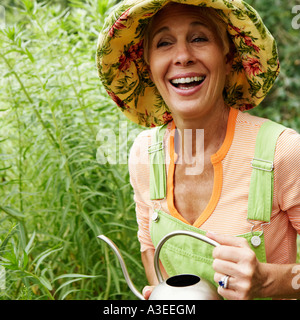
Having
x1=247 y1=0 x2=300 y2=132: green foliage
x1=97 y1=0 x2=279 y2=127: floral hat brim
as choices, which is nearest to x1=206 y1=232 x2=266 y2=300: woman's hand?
x1=97 y1=0 x2=279 y2=127: floral hat brim

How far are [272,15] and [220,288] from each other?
399 centimetres

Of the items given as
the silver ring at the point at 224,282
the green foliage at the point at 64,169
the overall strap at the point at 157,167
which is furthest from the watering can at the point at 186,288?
the green foliage at the point at 64,169

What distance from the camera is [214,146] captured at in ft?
4.35

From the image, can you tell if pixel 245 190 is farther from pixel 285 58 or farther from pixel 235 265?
pixel 285 58

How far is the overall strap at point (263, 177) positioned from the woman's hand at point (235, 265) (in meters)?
0.23

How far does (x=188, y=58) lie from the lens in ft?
3.94

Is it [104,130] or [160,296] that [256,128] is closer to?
[160,296]

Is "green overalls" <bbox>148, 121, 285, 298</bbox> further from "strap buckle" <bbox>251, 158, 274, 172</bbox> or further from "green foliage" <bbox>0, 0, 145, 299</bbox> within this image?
"green foliage" <bbox>0, 0, 145, 299</bbox>

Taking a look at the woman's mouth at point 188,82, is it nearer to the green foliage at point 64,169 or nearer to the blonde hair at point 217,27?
the blonde hair at point 217,27

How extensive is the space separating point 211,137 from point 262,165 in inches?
7.9

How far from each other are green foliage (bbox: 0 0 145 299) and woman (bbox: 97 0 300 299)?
1.14ft

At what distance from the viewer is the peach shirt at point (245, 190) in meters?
1.17

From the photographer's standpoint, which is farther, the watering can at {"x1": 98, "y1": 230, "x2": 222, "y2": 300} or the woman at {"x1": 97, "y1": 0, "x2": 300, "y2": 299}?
the woman at {"x1": 97, "y1": 0, "x2": 300, "y2": 299}

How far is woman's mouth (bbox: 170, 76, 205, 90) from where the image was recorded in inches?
48.2
